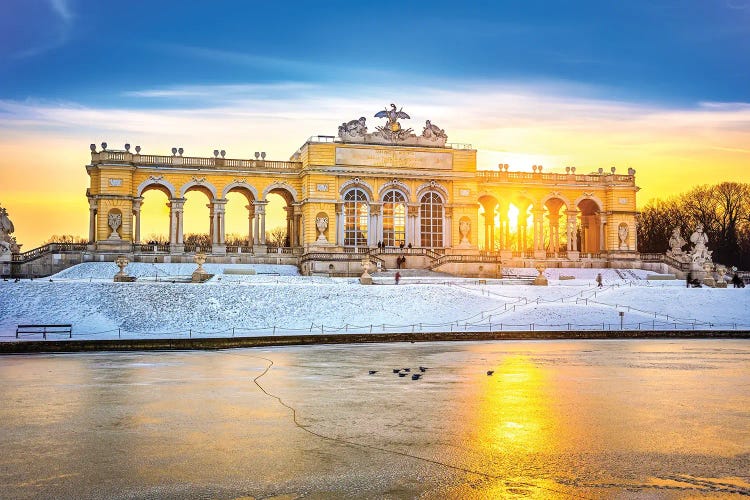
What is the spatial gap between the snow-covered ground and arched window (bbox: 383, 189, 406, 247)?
19.8 meters

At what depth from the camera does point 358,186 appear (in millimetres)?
72062

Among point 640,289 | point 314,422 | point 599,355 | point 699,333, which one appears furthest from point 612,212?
point 314,422

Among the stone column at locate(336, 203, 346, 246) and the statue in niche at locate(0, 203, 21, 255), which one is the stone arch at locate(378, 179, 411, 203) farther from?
the statue in niche at locate(0, 203, 21, 255)

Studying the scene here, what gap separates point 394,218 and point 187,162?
720 inches

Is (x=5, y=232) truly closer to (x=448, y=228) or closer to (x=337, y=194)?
(x=337, y=194)

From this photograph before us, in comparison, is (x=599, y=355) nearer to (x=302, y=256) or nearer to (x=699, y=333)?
(x=699, y=333)

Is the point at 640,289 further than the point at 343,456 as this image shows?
Yes

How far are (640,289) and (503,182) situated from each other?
1132 inches

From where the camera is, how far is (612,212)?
79.4 m

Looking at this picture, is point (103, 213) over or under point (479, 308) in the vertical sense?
over

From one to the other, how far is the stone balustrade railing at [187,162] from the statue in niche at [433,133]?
37.4ft

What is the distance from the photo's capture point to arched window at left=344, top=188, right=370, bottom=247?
72.1 metres

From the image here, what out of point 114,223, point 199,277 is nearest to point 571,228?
point 199,277

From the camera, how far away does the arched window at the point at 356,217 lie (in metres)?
72.1
